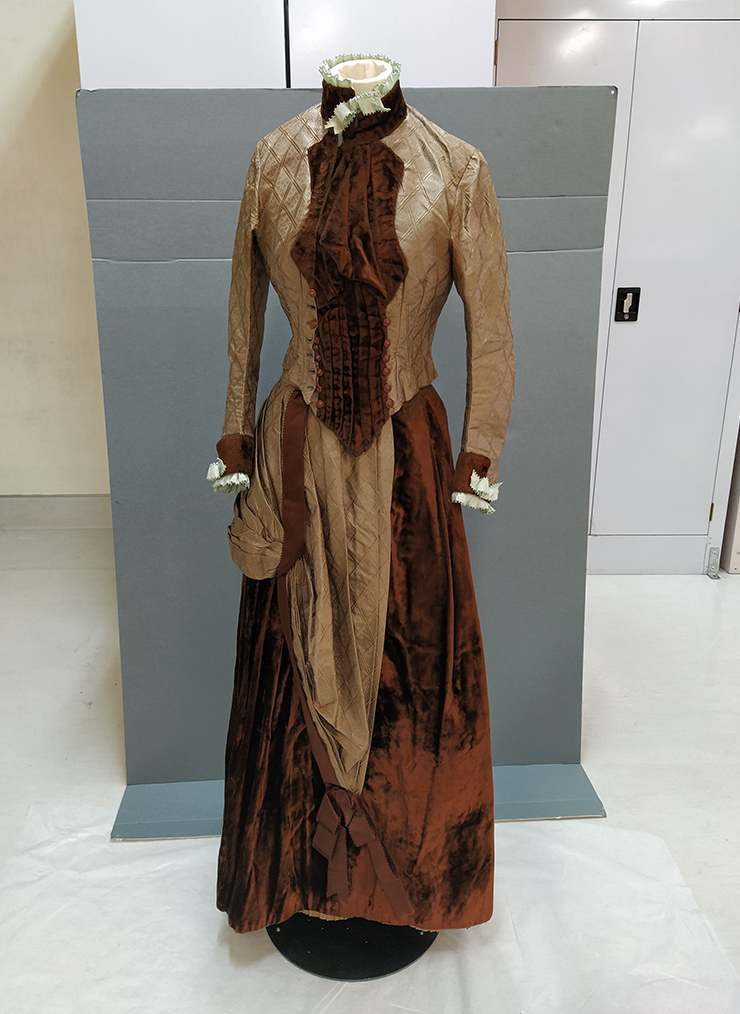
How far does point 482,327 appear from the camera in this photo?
4.48ft

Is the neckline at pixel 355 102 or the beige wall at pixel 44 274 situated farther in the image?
the beige wall at pixel 44 274

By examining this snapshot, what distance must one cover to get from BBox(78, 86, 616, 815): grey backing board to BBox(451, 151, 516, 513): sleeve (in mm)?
567

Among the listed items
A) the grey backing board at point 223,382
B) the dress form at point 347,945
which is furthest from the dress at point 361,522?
the grey backing board at point 223,382

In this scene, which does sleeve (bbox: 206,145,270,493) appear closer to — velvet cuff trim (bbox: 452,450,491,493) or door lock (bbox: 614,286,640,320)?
velvet cuff trim (bbox: 452,450,491,493)

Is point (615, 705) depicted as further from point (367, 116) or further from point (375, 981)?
point (367, 116)

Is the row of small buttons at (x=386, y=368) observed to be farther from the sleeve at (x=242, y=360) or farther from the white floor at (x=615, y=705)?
the white floor at (x=615, y=705)

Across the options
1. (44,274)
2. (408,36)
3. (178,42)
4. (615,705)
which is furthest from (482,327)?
(44,274)

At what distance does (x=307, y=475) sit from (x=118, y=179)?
0.89 m

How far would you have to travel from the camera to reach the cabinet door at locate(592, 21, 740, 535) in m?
3.01

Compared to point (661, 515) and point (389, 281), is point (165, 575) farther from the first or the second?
point (661, 515)

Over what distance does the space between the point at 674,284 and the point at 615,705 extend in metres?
1.60

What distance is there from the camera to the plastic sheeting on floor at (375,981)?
1.61 meters

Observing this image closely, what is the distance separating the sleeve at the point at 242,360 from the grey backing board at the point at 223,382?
0.47m

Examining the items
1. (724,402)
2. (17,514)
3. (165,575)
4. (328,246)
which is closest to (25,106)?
(17,514)
